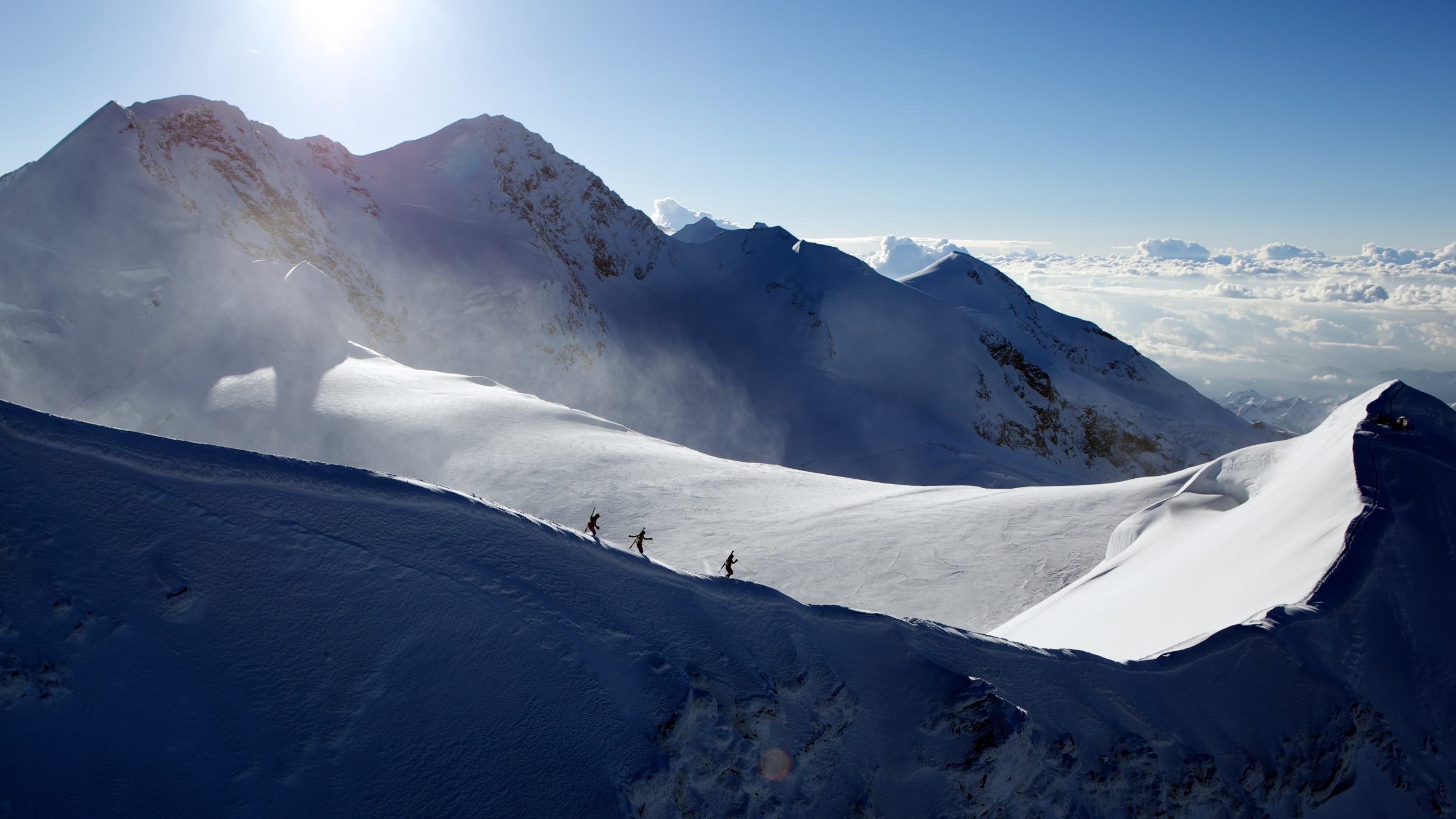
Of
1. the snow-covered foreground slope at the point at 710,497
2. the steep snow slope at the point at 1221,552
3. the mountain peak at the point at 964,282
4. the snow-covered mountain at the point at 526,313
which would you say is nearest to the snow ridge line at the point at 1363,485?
the steep snow slope at the point at 1221,552

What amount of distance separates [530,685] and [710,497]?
1378 centimetres

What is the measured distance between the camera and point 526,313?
50094mm

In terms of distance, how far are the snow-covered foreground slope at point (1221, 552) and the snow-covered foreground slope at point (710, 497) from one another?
1577 millimetres

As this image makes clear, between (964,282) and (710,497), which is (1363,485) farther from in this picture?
(964,282)

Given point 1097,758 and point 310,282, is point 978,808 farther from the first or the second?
point 310,282

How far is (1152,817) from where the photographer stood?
521 centimetres

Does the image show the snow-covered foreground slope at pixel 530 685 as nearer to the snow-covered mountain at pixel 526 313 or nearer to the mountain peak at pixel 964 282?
the snow-covered mountain at pixel 526 313

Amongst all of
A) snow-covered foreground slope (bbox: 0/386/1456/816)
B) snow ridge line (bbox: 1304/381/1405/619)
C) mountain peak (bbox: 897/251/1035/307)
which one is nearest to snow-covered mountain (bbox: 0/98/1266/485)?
mountain peak (bbox: 897/251/1035/307)

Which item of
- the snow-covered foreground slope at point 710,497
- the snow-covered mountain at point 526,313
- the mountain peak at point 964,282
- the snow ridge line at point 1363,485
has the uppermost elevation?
the mountain peak at point 964,282

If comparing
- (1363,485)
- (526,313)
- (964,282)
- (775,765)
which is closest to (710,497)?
(1363,485)

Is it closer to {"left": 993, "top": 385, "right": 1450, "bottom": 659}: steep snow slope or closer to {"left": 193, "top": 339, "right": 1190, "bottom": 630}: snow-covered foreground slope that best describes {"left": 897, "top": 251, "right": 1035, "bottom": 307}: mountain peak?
{"left": 193, "top": 339, "right": 1190, "bottom": 630}: snow-covered foreground slope

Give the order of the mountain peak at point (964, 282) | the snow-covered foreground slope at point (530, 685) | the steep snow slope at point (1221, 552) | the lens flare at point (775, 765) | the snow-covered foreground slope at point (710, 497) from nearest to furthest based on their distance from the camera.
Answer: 1. the snow-covered foreground slope at point (530, 685)
2. the lens flare at point (775, 765)
3. the steep snow slope at point (1221, 552)
4. the snow-covered foreground slope at point (710, 497)
5. the mountain peak at point (964, 282)

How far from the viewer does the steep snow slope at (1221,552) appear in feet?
23.8

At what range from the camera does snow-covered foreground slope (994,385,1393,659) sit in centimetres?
727
